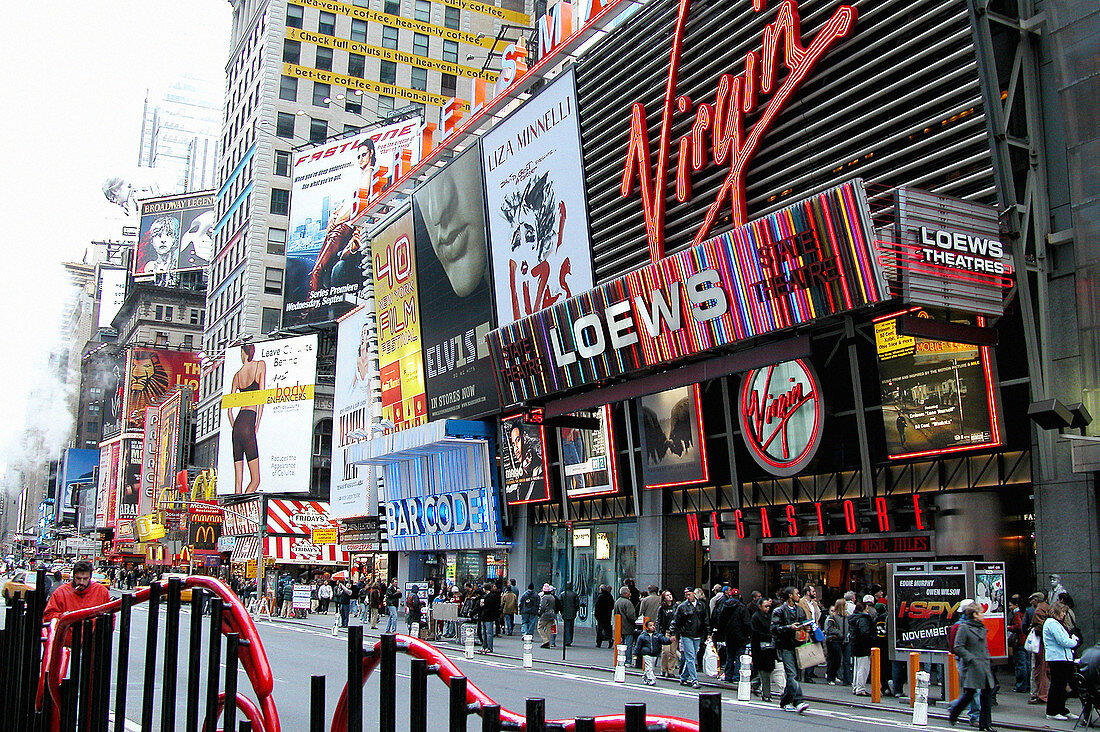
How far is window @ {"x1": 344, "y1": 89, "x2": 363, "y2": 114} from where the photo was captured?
86.1 m

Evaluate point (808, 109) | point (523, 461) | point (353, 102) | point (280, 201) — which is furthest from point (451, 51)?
point (808, 109)

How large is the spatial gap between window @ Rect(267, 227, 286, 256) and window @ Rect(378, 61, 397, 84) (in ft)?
47.4

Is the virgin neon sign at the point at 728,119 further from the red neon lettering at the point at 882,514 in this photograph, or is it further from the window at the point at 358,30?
the window at the point at 358,30

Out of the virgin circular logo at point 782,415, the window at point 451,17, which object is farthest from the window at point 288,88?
the virgin circular logo at point 782,415

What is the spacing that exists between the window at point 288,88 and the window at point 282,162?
14.0 ft

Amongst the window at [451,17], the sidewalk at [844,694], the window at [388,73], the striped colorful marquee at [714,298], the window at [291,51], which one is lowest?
the sidewalk at [844,694]

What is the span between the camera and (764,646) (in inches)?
737

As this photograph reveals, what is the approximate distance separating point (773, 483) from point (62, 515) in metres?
149

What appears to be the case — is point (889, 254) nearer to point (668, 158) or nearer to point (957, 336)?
point (957, 336)

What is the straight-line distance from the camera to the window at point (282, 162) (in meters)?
85.8

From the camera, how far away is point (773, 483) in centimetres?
2838

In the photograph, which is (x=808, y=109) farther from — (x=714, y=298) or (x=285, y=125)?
(x=285, y=125)

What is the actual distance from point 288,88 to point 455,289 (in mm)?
52313

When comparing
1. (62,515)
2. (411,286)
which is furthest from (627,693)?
(62,515)
